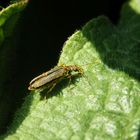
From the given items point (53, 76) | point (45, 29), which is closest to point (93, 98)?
point (53, 76)

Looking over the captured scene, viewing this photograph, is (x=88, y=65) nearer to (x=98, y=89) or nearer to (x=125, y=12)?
(x=98, y=89)

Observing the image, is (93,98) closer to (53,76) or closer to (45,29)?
(53,76)

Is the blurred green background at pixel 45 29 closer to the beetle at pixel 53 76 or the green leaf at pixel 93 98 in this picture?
the beetle at pixel 53 76

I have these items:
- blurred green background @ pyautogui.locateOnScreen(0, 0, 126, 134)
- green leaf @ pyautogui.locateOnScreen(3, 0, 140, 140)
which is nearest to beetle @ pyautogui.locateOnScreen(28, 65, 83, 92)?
green leaf @ pyautogui.locateOnScreen(3, 0, 140, 140)

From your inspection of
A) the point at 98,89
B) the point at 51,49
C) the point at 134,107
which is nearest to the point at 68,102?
the point at 98,89

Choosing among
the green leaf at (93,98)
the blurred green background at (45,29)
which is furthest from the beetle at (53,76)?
the blurred green background at (45,29)

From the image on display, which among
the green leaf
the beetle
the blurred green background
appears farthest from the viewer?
the blurred green background

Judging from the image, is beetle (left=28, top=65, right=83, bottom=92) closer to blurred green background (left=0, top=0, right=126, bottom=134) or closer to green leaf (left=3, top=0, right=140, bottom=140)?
green leaf (left=3, top=0, right=140, bottom=140)
